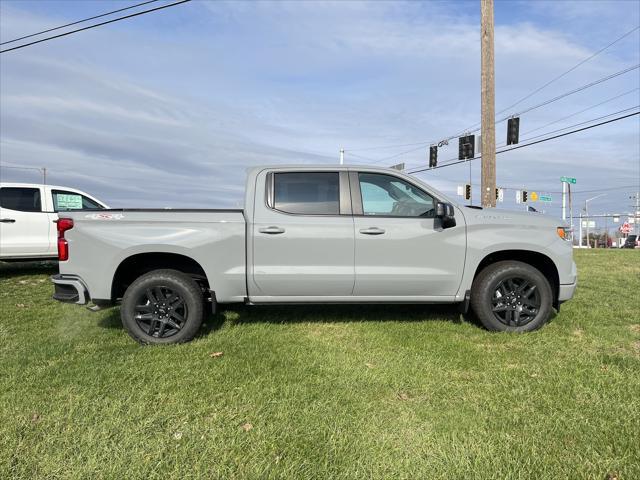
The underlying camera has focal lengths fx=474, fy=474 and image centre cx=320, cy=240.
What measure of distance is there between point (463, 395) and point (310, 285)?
195 centimetres

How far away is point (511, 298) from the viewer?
5129 millimetres

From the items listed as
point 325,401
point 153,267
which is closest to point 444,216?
point 325,401

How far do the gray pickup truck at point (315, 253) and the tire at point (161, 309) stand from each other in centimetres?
1

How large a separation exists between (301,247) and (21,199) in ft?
23.7

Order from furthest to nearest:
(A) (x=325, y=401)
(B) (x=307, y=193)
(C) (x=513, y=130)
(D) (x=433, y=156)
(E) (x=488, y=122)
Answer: (D) (x=433, y=156)
(C) (x=513, y=130)
(E) (x=488, y=122)
(B) (x=307, y=193)
(A) (x=325, y=401)

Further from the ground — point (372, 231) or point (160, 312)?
point (372, 231)

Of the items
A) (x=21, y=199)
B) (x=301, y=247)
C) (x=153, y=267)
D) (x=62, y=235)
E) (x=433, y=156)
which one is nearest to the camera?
(x=62, y=235)

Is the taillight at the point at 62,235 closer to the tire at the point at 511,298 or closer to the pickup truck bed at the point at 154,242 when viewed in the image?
the pickup truck bed at the point at 154,242

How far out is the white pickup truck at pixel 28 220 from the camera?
29.3 feet

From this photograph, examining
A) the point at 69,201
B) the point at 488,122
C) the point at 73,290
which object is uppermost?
the point at 488,122

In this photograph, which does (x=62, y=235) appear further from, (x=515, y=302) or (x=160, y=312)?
(x=515, y=302)

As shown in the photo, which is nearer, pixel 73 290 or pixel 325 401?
pixel 325 401

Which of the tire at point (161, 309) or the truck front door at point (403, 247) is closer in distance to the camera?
the tire at point (161, 309)

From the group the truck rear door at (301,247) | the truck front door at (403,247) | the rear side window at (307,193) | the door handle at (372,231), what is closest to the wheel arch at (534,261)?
the truck front door at (403,247)
